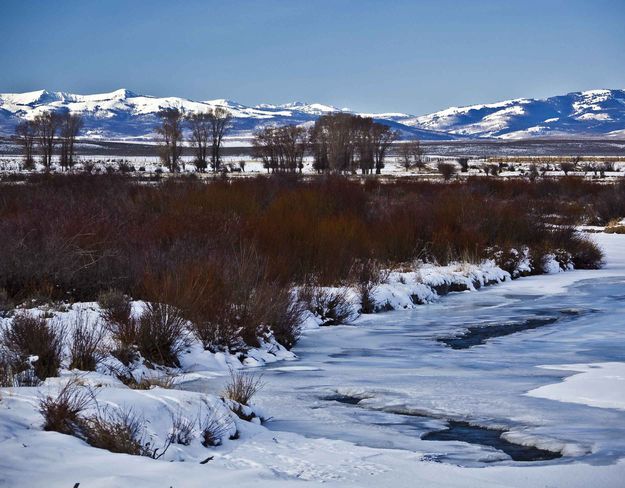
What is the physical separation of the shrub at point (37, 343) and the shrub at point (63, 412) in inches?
87.9

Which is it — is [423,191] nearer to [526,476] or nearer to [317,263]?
[317,263]

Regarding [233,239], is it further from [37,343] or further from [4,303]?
[37,343]

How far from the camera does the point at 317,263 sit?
16.7m

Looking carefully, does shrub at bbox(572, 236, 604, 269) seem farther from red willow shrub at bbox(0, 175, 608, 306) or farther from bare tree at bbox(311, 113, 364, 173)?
bare tree at bbox(311, 113, 364, 173)

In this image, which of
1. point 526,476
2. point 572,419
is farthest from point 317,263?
point 526,476

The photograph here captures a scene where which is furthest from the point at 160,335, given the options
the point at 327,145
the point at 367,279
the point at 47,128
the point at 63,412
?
the point at 47,128

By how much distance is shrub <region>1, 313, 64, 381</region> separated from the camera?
29.2ft

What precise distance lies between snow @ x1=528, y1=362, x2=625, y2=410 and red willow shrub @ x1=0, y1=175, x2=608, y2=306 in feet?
14.6

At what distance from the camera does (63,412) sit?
638 cm

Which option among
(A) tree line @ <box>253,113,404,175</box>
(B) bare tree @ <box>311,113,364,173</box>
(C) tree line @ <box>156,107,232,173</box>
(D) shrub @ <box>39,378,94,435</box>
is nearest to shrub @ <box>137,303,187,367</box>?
(D) shrub @ <box>39,378,94,435</box>

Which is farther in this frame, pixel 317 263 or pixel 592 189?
pixel 592 189

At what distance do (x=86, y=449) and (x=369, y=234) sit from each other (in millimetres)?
14519

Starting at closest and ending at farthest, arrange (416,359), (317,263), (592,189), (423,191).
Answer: (416,359)
(317,263)
(423,191)
(592,189)

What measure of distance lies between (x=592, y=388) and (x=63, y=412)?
233 inches
